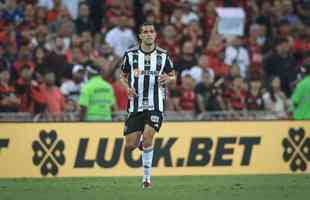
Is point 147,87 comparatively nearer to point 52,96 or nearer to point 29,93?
point 52,96

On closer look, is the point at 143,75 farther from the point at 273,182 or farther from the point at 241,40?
the point at 241,40

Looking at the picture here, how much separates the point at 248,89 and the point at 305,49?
250 centimetres

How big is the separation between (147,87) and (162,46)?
7571 mm

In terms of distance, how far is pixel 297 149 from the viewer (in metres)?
17.7

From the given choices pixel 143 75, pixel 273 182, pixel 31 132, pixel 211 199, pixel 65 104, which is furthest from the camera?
pixel 65 104

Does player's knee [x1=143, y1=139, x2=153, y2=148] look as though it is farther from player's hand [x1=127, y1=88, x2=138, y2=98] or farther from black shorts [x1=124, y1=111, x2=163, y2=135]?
player's hand [x1=127, y1=88, x2=138, y2=98]

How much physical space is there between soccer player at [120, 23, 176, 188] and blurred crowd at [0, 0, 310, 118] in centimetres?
541

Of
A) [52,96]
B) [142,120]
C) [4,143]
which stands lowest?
[4,143]

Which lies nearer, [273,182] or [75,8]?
[273,182]

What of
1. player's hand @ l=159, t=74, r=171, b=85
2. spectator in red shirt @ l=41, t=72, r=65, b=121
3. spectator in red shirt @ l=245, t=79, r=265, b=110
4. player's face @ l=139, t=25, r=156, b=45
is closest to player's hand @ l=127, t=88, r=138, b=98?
player's hand @ l=159, t=74, r=171, b=85

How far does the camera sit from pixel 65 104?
65.8 ft

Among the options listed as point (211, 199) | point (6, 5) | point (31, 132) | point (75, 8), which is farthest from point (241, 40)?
point (211, 199)

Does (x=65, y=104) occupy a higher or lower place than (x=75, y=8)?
lower

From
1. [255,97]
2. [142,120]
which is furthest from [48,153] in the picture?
[255,97]
